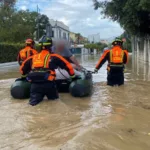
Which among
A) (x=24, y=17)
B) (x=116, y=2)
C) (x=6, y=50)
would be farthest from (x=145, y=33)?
(x=24, y=17)

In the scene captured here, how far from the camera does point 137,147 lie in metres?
4.90

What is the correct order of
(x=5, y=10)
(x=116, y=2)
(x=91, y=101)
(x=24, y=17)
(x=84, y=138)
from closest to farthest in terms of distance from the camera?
(x=84, y=138)
(x=91, y=101)
(x=116, y=2)
(x=5, y=10)
(x=24, y=17)

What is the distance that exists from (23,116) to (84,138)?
1.91 meters

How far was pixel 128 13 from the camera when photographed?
2406 cm

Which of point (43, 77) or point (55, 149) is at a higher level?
point (43, 77)

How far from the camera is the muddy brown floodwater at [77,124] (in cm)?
498

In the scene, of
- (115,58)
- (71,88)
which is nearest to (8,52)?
(115,58)

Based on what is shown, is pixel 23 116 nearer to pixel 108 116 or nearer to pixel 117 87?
pixel 108 116

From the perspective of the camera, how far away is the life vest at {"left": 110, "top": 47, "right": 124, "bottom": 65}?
33.7 feet

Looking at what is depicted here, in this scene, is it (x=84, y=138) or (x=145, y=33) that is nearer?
(x=84, y=138)

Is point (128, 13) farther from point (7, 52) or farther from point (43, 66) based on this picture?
point (43, 66)

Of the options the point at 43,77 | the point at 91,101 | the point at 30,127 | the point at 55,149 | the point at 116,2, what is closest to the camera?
the point at 55,149

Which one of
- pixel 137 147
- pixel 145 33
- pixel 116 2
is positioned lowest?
pixel 137 147

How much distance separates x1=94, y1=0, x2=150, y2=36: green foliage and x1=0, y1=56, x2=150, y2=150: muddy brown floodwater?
47.7 feet
